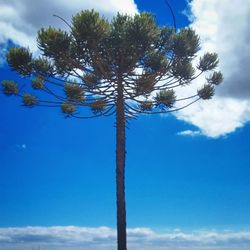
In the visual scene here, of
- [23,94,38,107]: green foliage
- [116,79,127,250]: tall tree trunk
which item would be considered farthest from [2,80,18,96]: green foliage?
[116,79,127,250]: tall tree trunk

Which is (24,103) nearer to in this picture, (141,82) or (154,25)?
(141,82)

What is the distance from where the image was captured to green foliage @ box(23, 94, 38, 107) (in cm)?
2014

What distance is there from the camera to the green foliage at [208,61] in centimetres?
1905

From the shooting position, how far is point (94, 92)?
56.5ft

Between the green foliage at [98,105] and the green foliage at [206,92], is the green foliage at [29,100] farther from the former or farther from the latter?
the green foliage at [206,92]

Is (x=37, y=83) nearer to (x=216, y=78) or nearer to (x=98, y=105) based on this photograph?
(x=98, y=105)

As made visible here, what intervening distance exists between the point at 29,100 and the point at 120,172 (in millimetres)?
6577

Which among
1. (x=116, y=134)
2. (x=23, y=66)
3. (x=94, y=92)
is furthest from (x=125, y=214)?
(x=23, y=66)

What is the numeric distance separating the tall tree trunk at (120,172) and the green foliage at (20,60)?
3737 millimetres

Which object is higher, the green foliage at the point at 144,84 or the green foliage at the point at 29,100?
the green foliage at the point at 29,100

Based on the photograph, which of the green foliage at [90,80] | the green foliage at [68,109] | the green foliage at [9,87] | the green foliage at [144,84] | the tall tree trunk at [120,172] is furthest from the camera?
the green foliage at [68,109]

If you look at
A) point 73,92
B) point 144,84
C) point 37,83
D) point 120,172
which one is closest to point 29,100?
point 37,83

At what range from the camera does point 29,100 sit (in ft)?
66.0

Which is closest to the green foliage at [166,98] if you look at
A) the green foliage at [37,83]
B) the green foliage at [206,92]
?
the green foliage at [206,92]
